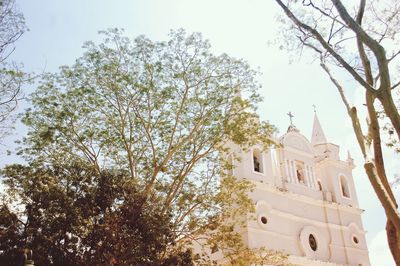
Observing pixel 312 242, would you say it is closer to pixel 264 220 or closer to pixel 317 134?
pixel 264 220

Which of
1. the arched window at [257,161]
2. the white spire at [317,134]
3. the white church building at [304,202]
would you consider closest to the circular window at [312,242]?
the white church building at [304,202]

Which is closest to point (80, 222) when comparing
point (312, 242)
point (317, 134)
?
point (312, 242)

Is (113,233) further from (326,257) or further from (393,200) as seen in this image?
(326,257)

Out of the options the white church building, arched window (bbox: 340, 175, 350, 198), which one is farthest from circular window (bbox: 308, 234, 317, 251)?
arched window (bbox: 340, 175, 350, 198)

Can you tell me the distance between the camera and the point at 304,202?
870 inches

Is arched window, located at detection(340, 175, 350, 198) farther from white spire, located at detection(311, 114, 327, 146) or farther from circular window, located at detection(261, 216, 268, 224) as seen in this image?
circular window, located at detection(261, 216, 268, 224)

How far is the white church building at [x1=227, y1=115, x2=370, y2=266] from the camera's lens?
19719mm

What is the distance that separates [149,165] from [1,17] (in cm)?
632

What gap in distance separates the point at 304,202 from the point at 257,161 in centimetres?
357

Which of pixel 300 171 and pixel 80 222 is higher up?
pixel 300 171

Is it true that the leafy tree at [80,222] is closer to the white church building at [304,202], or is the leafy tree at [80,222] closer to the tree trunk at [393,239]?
the tree trunk at [393,239]

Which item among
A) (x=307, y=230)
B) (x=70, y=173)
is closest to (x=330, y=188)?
(x=307, y=230)

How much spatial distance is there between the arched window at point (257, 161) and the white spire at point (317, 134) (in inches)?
235

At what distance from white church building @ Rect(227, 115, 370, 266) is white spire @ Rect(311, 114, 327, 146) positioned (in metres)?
0.06
